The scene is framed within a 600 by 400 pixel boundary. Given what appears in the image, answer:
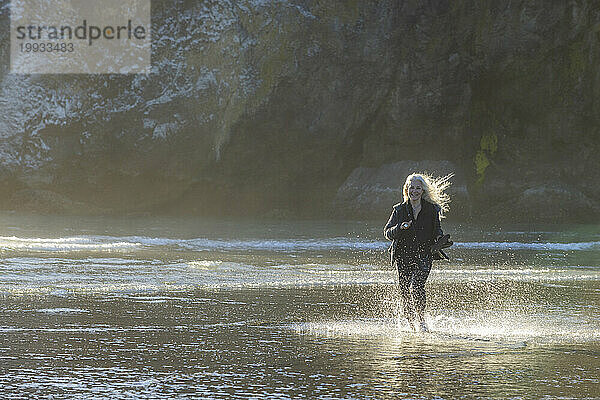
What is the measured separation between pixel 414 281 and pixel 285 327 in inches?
46.1

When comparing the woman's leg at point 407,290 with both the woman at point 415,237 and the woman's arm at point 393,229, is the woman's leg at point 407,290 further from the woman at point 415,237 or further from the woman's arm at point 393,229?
the woman's arm at point 393,229

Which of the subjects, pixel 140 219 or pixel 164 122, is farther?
pixel 164 122

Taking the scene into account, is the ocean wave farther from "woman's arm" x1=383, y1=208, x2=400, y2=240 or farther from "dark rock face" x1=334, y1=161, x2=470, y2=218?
"dark rock face" x1=334, y1=161, x2=470, y2=218

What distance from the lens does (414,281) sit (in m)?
8.58

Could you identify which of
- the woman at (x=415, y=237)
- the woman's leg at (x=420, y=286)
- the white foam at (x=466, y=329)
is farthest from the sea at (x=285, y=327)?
the woman at (x=415, y=237)

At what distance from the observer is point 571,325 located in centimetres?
865

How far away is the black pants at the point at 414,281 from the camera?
850 centimetres

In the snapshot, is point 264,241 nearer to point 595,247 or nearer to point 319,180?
point 595,247

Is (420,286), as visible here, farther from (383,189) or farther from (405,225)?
(383,189)

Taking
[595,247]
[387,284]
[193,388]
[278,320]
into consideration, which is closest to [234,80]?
[595,247]

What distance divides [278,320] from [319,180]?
2508 centimetres

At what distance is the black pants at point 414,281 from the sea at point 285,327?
0.20 metres

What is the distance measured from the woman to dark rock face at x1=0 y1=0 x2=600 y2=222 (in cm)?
2363

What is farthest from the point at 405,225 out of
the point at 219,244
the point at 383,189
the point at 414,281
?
the point at 383,189
